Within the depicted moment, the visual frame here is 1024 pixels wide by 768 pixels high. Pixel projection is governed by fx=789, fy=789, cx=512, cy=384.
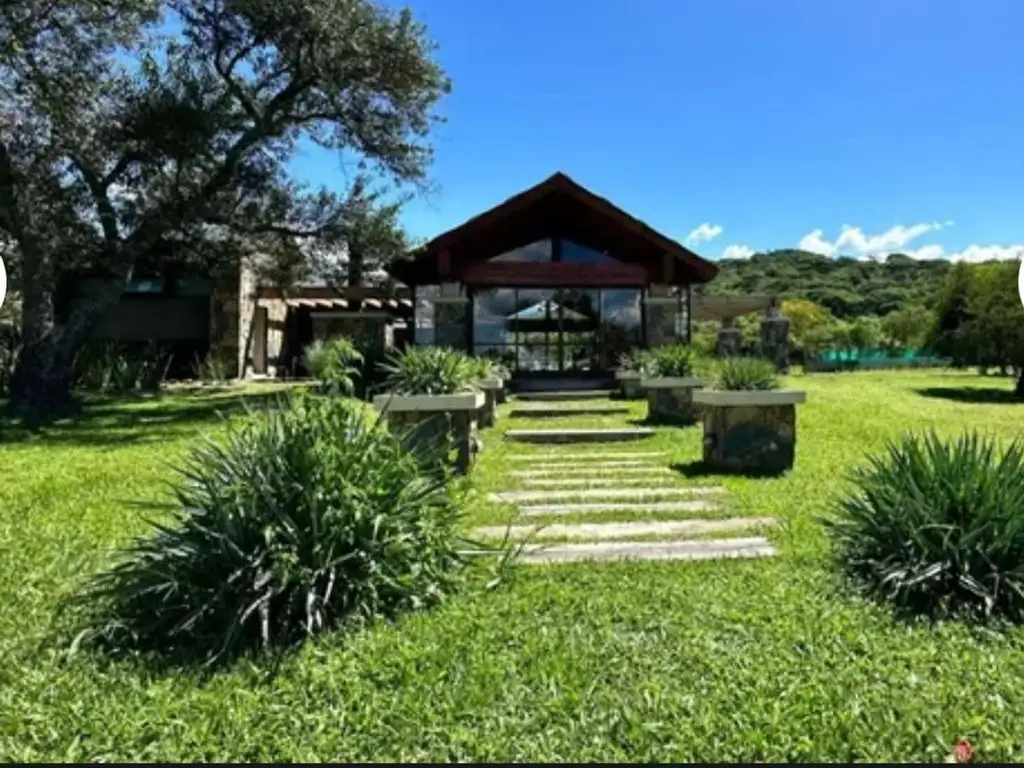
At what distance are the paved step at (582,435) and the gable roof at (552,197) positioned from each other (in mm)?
7562

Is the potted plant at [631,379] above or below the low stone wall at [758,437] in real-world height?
above

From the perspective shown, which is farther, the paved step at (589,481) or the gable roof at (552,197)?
the gable roof at (552,197)

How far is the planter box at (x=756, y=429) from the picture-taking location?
25.2ft

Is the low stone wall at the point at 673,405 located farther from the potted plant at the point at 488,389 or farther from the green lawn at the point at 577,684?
the green lawn at the point at 577,684

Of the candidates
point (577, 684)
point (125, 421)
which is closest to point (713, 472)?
point (577, 684)

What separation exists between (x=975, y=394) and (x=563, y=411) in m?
13.8

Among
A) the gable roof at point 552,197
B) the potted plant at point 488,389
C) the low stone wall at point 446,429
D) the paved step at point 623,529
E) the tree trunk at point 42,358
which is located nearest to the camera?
the paved step at point 623,529

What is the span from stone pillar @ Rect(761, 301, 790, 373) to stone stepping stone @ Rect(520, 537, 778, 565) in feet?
66.3

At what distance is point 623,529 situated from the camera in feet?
18.2

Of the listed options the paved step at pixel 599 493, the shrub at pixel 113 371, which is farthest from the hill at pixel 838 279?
the paved step at pixel 599 493

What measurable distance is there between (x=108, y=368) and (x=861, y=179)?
3049cm

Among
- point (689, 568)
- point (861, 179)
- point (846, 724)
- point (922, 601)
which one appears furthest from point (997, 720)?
point (861, 179)

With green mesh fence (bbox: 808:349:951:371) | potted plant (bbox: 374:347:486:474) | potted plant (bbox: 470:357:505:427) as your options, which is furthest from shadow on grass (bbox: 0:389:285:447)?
green mesh fence (bbox: 808:349:951:371)

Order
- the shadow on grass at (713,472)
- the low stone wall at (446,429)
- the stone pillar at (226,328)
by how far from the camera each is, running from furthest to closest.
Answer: the stone pillar at (226,328) → the shadow on grass at (713,472) → the low stone wall at (446,429)
